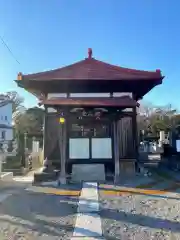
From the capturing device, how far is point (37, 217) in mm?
5211

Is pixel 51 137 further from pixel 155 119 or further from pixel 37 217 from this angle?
pixel 155 119

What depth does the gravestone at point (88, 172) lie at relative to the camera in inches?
380

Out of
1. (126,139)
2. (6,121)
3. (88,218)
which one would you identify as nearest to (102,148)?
(126,139)

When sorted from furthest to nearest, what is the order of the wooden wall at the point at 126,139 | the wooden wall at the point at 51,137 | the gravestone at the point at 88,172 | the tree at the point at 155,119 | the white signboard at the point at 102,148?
1. the tree at the point at 155,119
2. the wooden wall at the point at 126,139
3. the wooden wall at the point at 51,137
4. the white signboard at the point at 102,148
5. the gravestone at the point at 88,172

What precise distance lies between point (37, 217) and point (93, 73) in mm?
6885

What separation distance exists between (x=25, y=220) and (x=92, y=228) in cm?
135

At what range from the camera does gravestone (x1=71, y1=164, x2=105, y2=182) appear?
9.65 metres

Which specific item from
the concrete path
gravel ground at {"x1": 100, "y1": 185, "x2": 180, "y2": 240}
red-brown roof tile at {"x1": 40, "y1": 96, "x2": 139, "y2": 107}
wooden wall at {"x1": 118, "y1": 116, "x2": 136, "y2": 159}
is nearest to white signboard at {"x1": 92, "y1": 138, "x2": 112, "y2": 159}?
wooden wall at {"x1": 118, "y1": 116, "x2": 136, "y2": 159}

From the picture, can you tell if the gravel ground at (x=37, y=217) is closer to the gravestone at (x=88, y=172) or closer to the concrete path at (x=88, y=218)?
the concrete path at (x=88, y=218)

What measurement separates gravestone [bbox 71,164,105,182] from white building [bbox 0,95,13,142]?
2784 cm

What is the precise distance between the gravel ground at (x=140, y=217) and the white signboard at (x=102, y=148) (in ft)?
11.1

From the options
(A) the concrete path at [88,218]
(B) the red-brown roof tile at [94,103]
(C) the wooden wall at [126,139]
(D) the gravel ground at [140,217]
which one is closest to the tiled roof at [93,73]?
(B) the red-brown roof tile at [94,103]

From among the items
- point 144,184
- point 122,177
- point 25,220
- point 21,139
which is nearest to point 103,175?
point 122,177

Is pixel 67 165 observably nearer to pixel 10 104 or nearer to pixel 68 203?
pixel 68 203
